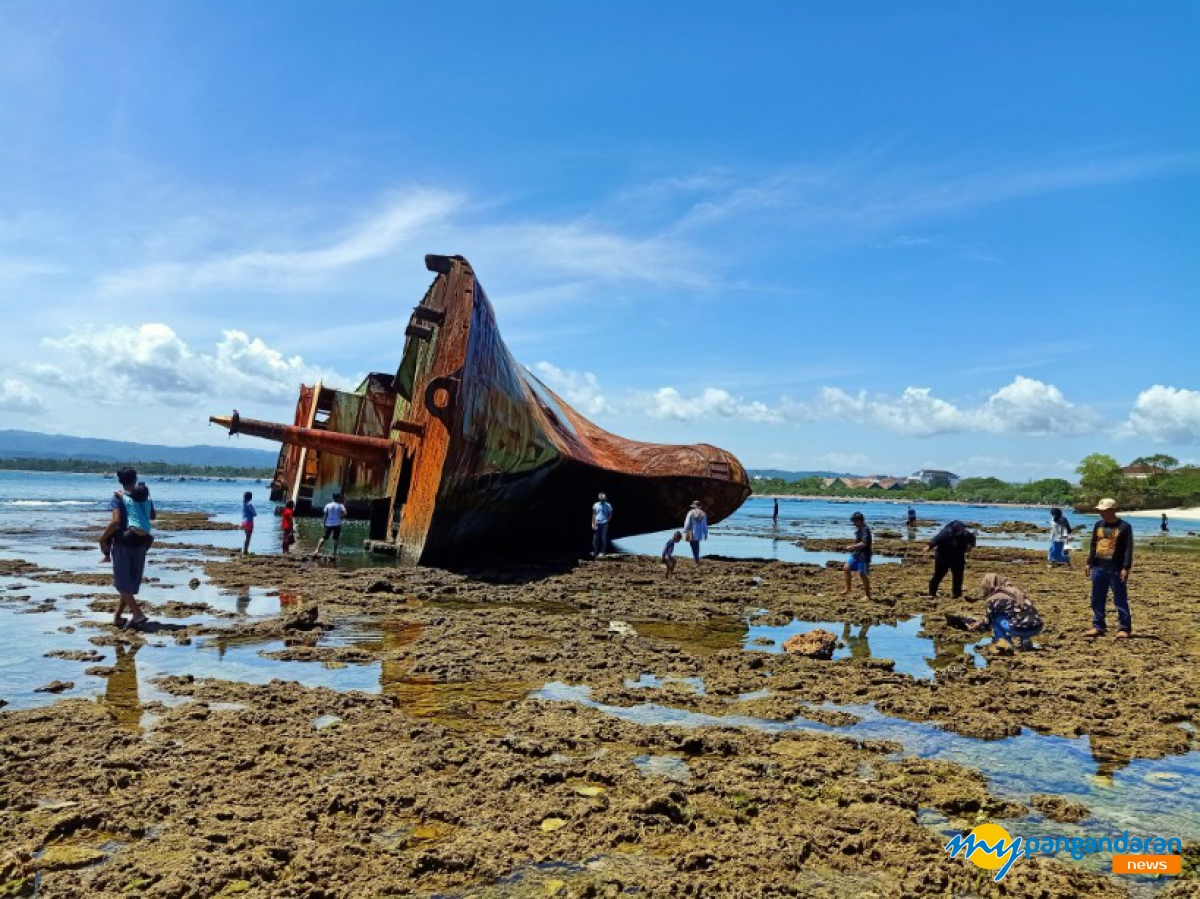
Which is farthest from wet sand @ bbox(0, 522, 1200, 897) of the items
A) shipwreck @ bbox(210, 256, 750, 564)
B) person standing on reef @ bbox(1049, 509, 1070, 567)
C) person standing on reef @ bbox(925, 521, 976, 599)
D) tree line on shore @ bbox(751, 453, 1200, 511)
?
tree line on shore @ bbox(751, 453, 1200, 511)

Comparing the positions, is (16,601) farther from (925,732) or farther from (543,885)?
(925,732)

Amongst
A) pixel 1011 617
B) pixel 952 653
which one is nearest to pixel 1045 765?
pixel 952 653

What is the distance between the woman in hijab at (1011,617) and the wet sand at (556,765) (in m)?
0.30

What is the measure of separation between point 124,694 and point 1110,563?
8.75 m

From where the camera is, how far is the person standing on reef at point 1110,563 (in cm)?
794

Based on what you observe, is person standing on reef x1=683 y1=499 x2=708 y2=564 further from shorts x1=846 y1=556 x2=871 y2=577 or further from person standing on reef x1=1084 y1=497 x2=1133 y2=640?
person standing on reef x1=1084 y1=497 x2=1133 y2=640

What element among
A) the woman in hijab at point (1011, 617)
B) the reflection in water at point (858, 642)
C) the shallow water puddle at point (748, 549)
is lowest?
the shallow water puddle at point (748, 549)

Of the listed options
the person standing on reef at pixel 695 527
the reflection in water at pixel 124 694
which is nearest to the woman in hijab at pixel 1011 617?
the reflection in water at pixel 124 694

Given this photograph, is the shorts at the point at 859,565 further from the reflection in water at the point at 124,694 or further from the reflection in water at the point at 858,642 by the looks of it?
the reflection in water at the point at 124,694

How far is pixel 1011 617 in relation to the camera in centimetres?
783

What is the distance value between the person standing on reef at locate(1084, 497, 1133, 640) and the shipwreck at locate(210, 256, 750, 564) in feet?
28.0

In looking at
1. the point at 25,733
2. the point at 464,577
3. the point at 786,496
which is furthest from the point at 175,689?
the point at 786,496

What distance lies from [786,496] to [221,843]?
12954 cm

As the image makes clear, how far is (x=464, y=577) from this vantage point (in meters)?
12.7
